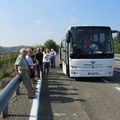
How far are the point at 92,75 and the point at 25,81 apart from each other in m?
8.13

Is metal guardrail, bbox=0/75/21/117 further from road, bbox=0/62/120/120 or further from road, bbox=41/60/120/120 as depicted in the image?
road, bbox=41/60/120/120

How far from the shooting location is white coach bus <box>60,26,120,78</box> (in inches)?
782

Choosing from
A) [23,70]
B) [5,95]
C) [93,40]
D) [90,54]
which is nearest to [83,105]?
[23,70]

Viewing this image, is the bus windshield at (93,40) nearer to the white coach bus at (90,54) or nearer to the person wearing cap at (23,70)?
the white coach bus at (90,54)

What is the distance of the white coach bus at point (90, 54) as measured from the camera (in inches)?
782

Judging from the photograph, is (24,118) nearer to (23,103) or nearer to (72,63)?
(23,103)

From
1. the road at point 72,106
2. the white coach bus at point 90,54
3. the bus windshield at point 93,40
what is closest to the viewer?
the road at point 72,106

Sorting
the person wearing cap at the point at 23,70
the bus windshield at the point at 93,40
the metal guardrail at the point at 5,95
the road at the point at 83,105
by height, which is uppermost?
the bus windshield at the point at 93,40

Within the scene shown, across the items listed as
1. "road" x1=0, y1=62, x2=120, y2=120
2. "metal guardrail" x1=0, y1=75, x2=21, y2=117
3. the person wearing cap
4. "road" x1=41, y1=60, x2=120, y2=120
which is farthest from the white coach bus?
"metal guardrail" x1=0, y1=75, x2=21, y2=117

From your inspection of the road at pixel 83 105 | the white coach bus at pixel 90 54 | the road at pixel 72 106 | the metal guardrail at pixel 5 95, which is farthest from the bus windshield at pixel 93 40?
the metal guardrail at pixel 5 95

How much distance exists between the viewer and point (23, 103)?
11.4 meters

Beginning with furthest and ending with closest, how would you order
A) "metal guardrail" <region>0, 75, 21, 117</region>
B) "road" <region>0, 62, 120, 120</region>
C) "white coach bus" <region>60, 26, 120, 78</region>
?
1. "white coach bus" <region>60, 26, 120, 78</region>
2. "road" <region>0, 62, 120, 120</region>
3. "metal guardrail" <region>0, 75, 21, 117</region>

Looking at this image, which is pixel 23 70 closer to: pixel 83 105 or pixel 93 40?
pixel 83 105

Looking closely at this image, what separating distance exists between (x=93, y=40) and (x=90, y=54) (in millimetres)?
787
